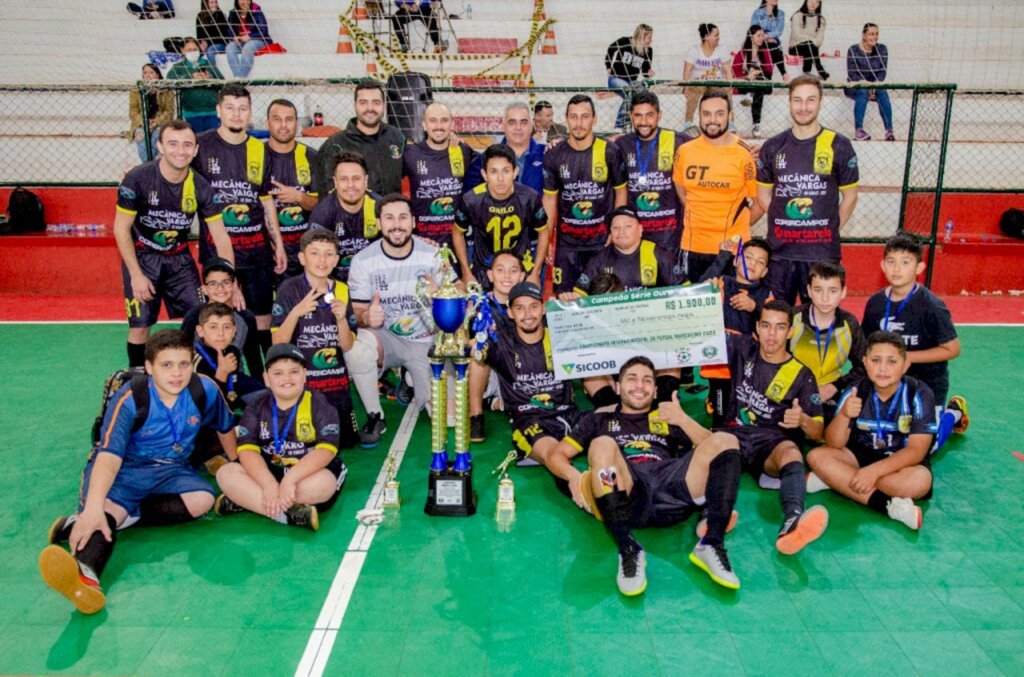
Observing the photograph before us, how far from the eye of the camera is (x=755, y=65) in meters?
12.5

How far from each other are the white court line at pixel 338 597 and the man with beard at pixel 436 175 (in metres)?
2.36

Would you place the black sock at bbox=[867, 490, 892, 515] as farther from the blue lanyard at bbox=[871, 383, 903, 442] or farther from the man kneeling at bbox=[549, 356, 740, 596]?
the man kneeling at bbox=[549, 356, 740, 596]

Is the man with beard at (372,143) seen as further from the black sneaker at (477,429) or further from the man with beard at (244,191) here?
the black sneaker at (477,429)

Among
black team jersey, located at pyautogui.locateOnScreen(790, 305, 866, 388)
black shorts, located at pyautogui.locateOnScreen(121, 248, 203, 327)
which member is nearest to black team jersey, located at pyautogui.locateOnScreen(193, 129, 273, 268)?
black shorts, located at pyautogui.locateOnScreen(121, 248, 203, 327)

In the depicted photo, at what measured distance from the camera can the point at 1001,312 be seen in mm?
9297

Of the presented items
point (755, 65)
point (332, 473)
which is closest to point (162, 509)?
point (332, 473)

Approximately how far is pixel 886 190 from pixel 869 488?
8.44 meters

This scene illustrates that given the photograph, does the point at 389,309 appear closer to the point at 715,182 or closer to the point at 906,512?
the point at 715,182

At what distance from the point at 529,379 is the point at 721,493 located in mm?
1671

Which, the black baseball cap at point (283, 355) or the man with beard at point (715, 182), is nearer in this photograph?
the black baseball cap at point (283, 355)

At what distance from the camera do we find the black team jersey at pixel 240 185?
6496 mm

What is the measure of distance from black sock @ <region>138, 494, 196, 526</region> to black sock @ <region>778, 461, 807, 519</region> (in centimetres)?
330

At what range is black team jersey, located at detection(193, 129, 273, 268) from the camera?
6.50 m

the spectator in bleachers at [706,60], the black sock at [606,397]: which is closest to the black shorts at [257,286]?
the black sock at [606,397]
